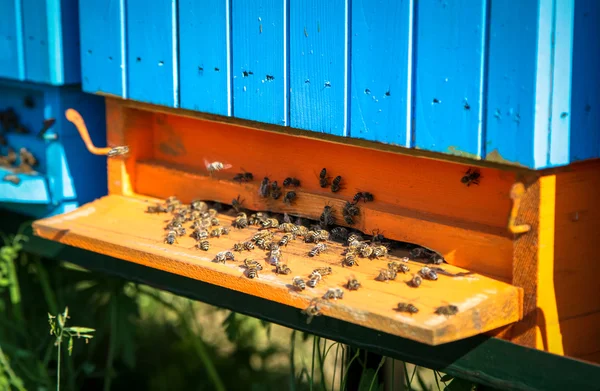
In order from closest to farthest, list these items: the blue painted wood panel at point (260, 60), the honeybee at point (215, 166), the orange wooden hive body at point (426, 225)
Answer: the orange wooden hive body at point (426, 225), the blue painted wood panel at point (260, 60), the honeybee at point (215, 166)

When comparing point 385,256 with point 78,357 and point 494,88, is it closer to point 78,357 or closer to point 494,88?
point 494,88

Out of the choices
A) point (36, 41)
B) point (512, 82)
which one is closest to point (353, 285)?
point (512, 82)

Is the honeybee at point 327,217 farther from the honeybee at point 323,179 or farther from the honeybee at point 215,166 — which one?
the honeybee at point 215,166

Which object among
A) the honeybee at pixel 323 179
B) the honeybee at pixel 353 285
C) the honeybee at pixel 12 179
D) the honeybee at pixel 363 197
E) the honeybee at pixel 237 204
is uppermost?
the honeybee at pixel 323 179

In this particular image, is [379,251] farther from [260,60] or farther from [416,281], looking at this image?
[260,60]

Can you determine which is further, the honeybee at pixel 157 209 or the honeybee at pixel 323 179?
the honeybee at pixel 157 209

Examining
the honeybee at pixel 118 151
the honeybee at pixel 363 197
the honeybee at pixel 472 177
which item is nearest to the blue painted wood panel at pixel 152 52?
the honeybee at pixel 118 151
